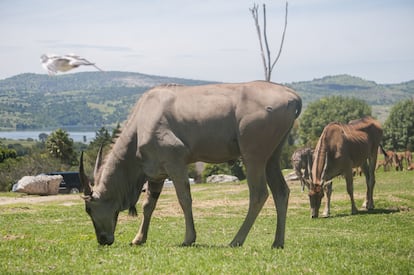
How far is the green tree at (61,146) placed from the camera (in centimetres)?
5653

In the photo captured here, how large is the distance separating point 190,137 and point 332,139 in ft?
39.2

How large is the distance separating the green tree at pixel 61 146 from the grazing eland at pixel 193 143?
45.0 meters

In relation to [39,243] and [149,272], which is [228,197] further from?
[149,272]

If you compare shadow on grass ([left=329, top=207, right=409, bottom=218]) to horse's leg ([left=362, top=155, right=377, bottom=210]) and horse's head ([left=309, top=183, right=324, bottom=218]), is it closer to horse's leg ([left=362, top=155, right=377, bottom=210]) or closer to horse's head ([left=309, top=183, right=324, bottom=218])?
horse's leg ([left=362, top=155, right=377, bottom=210])

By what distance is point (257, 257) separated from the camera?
977cm

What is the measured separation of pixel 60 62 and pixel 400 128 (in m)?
96.4

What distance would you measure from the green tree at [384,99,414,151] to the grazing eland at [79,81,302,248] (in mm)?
91633

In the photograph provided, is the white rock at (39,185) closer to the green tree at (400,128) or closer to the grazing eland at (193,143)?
the grazing eland at (193,143)

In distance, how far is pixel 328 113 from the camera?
137 m

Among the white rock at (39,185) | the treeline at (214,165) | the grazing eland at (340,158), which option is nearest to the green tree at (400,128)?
the treeline at (214,165)

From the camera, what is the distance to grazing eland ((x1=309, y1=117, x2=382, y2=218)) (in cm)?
2197

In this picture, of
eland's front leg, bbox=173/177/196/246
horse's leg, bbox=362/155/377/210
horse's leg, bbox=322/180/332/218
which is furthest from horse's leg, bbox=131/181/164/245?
horse's leg, bbox=362/155/377/210

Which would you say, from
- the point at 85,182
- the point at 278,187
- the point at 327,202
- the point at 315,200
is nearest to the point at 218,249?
the point at 278,187

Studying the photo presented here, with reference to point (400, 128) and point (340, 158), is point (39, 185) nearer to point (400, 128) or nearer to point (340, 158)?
point (340, 158)
